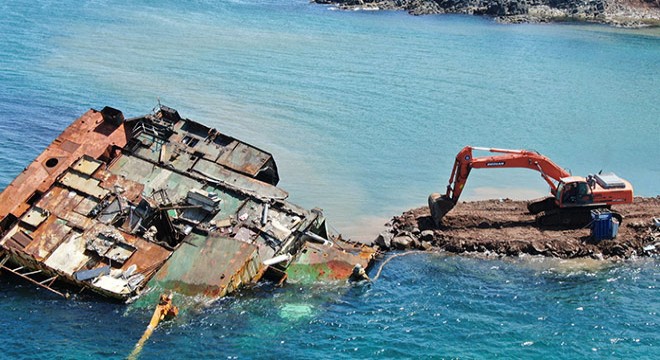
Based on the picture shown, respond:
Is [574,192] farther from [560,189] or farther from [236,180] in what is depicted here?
[236,180]

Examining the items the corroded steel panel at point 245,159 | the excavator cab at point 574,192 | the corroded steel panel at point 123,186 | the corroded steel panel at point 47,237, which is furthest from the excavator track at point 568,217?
the corroded steel panel at point 47,237

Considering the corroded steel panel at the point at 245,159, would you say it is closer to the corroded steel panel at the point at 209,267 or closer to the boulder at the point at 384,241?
the corroded steel panel at the point at 209,267

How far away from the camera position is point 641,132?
2147 inches

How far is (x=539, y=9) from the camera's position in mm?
110562

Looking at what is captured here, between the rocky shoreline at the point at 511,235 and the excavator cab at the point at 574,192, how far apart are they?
152 centimetres

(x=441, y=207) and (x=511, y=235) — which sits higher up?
(x=441, y=207)

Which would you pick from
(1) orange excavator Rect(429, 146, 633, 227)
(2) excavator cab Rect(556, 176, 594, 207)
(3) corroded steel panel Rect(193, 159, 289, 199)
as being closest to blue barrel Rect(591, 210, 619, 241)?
(1) orange excavator Rect(429, 146, 633, 227)

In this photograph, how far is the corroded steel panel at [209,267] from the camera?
29.2 metres

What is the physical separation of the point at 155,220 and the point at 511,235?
18.3 metres

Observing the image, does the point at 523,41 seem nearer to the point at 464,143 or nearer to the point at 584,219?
the point at 464,143

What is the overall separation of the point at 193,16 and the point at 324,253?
226 feet

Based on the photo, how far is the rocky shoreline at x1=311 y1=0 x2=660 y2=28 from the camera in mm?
104500

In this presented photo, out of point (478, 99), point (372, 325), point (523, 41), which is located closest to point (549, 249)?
point (372, 325)

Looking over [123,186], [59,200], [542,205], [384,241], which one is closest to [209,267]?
[123,186]
